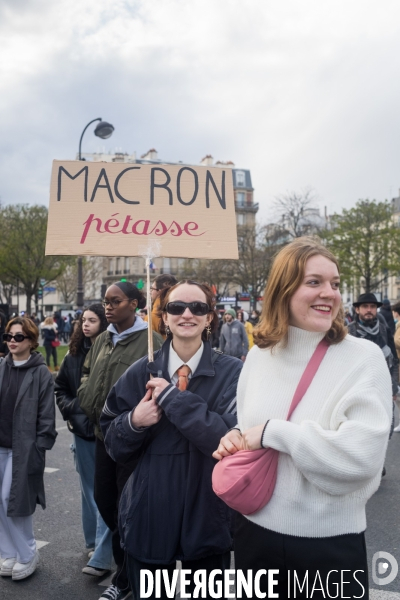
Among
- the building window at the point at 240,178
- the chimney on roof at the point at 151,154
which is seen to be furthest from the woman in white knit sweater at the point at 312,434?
the building window at the point at 240,178

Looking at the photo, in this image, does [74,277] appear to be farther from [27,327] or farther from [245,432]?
[245,432]

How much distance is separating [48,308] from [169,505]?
65.3 metres

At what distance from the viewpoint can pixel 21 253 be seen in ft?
108

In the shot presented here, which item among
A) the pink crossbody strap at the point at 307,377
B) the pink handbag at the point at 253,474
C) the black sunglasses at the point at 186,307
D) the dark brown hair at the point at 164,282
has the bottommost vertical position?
the pink handbag at the point at 253,474

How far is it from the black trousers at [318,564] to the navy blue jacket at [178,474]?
0.47m

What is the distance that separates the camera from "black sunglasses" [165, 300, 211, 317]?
257 cm

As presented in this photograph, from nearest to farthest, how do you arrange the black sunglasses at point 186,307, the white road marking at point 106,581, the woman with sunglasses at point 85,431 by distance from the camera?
the black sunglasses at point 186,307, the white road marking at point 106,581, the woman with sunglasses at point 85,431

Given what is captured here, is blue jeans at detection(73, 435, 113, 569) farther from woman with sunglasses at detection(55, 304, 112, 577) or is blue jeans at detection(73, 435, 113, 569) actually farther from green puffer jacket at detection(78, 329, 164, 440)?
green puffer jacket at detection(78, 329, 164, 440)

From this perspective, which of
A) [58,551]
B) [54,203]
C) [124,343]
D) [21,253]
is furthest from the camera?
[21,253]

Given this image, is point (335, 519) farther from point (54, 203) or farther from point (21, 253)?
point (21, 253)

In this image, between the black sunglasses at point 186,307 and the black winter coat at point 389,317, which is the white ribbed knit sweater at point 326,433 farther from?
the black winter coat at point 389,317

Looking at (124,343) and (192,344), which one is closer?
(192,344)

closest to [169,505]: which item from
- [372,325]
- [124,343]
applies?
[124,343]

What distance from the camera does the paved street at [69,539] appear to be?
359 cm
